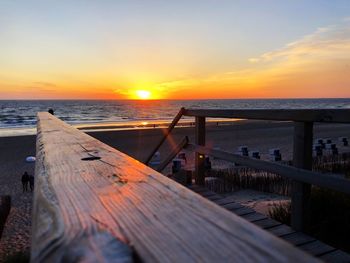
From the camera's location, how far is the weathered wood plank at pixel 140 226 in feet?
2.02

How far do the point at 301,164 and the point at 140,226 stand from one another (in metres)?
2.36

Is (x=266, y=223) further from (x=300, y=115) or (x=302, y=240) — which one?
(x=300, y=115)

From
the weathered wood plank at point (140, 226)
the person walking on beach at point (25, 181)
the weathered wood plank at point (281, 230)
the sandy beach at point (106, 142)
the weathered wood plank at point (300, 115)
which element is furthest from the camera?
the person walking on beach at point (25, 181)

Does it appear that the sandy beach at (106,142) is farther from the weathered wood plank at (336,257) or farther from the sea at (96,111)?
the sea at (96,111)

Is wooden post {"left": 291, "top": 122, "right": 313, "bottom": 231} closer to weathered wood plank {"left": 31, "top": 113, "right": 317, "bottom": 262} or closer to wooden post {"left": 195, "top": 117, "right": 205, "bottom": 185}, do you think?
wooden post {"left": 195, "top": 117, "right": 205, "bottom": 185}

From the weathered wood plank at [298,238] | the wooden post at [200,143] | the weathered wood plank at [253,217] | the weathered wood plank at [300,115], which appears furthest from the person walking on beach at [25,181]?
the weathered wood plank at [298,238]

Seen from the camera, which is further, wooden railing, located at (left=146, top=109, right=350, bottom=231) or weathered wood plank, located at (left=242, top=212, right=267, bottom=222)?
weathered wood plank, located at (left=242, top=212, right=267, bottom=222)

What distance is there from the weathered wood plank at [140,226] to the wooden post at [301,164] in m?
2.01

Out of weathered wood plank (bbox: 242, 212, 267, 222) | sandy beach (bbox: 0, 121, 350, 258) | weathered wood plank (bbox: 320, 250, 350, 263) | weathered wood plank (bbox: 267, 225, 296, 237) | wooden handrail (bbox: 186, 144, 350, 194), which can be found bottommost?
sandy beach (bbox: 0, 121, 350, 258)

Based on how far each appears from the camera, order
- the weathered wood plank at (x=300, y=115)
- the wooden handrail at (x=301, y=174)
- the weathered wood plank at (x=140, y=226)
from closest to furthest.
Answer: the weathered wood plank at (x=140, y=226)
the wooden handrail at (x=301, y=174)
the weathered wood plank at (x=300, y=115)

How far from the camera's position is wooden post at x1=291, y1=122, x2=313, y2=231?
282cm

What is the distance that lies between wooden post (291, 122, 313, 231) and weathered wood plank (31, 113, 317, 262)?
201 centimetres

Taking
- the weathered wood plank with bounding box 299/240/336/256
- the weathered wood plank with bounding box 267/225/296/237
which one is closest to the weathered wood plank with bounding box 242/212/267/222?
the weathered wood plank with bounding box 267/225/296/237

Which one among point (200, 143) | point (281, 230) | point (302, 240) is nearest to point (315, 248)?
point (302, 240)
